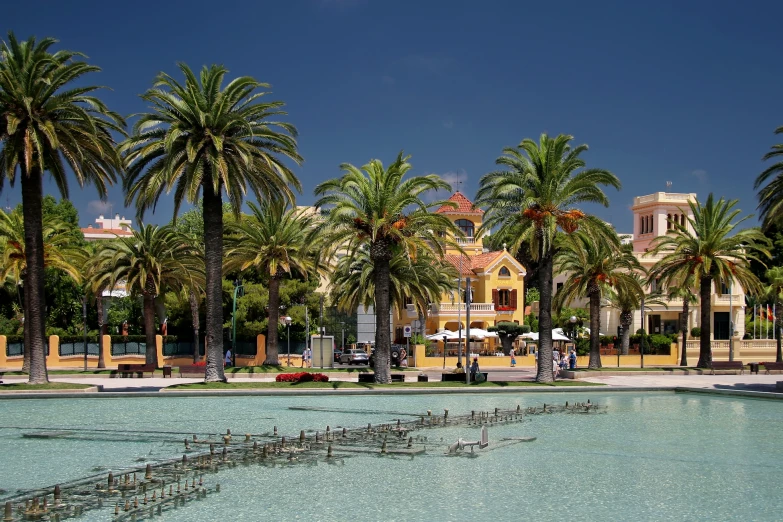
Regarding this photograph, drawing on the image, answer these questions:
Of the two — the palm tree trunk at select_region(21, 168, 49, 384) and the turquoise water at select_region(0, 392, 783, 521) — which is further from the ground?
the palm tree trunk at select_region(21, 168, 49, 384)

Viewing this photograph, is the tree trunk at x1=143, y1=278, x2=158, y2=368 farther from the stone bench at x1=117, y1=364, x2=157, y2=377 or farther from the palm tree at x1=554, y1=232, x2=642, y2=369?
the palm tree at x1=554, y1=232, x2=642, y2=369

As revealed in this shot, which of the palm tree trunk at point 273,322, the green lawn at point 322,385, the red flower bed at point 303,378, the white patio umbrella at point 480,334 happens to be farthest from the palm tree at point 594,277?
the red flower bed at point 303,378

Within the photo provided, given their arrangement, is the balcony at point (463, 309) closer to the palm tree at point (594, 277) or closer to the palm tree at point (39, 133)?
the palm tree at point (594, 277)

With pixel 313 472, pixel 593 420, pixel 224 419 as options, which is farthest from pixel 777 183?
pixel 313 472

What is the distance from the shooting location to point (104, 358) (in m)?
54.0

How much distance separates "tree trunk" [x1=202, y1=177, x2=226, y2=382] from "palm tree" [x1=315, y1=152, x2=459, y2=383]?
4.49m

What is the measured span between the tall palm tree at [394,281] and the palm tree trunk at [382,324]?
8.75 meters

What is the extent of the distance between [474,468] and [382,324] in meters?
20.1

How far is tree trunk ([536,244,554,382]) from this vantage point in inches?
1473

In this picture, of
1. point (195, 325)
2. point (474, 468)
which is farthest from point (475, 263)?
point (474, 468)

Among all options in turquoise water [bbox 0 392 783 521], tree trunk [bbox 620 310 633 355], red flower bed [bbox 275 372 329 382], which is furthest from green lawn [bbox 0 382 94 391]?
tree trunk [bbox 620 310 633 355]

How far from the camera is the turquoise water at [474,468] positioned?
505 inches

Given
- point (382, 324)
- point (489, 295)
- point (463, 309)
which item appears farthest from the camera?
point (489, 295)

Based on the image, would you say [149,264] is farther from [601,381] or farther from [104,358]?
[601,381]
